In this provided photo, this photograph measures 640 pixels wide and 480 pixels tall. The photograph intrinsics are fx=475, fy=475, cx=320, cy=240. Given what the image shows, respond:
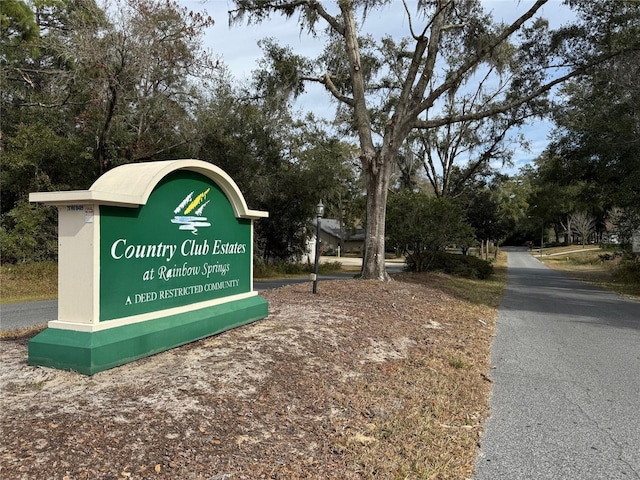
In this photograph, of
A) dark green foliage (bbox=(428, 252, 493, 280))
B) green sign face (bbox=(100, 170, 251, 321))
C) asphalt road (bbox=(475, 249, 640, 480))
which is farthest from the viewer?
dark green foliage (bbox=(428, 252, 493, 280))

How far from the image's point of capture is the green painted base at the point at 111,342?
4395 mm

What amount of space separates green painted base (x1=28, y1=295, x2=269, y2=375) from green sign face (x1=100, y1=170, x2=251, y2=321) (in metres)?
0.18

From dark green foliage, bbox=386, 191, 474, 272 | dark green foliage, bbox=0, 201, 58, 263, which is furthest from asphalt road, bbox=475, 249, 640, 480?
dark green foliage, bbox=0, 201, 58, 263

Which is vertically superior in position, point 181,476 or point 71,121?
point 71,121

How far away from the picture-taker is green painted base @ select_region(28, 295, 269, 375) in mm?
4395

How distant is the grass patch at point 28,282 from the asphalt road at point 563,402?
12.6m

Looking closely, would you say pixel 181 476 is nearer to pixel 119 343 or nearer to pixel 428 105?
pixel 119 343

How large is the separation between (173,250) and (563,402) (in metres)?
4.60

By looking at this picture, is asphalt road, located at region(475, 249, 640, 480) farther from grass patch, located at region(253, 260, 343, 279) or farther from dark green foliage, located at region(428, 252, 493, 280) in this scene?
grass patch, located at region(253, 260, 343, 279)

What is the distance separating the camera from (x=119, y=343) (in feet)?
15.1

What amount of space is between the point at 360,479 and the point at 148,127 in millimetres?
16746

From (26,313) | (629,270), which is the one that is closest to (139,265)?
(26,313)

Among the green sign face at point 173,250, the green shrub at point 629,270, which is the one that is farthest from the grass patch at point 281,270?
the green sign face at point 173,250

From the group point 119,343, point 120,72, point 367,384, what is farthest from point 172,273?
point 120,72
